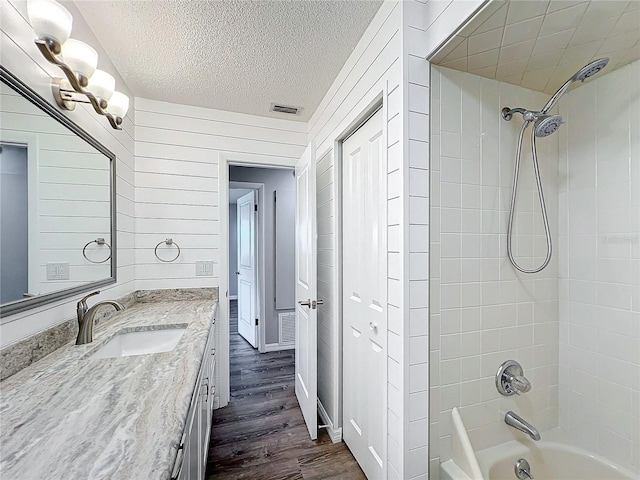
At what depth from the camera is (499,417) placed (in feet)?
4.60

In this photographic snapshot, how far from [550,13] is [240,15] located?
1334mm

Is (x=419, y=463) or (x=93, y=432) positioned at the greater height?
(x=93, y=432)

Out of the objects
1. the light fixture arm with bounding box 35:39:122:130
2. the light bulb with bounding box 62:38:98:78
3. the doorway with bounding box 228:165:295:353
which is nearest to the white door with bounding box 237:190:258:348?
the doorway with bounding box 228:165:295:353

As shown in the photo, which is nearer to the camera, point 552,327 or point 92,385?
point 92,385

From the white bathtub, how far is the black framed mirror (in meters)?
1.82

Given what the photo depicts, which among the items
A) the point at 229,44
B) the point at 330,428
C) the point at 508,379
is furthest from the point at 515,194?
the point at 330,428

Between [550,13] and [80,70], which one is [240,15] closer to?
[80,70]

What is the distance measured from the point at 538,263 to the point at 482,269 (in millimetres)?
406

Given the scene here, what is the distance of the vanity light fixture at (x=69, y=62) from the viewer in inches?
40.5

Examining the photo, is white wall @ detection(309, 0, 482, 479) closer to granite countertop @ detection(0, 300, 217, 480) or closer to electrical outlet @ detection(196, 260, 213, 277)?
granite countertop @ detection(0, 300, 217, 480)

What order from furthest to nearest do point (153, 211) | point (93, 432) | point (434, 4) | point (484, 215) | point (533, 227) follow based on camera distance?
point (153, 211) → point (533, 227) → point (484, 215) → point (434, 4) → point (93, 432)

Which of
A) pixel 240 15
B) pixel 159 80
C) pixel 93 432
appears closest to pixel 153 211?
pixel 159 80

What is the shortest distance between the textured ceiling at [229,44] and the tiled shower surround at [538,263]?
0.68 m

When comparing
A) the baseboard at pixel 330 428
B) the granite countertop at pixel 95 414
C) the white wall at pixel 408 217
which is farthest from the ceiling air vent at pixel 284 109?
the baseboard at pixel 330 428
